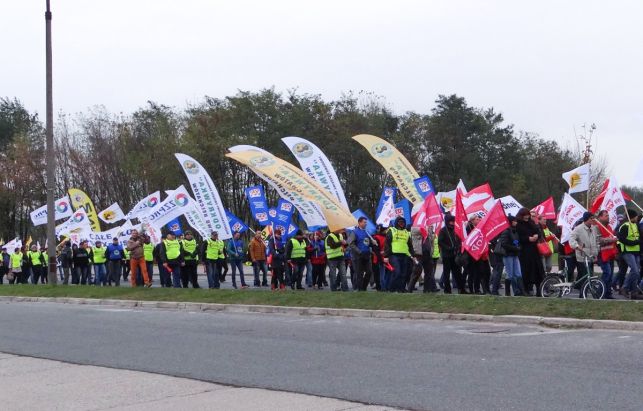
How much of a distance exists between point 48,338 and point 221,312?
457 cm

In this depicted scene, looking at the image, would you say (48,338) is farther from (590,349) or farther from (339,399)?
(590,349)

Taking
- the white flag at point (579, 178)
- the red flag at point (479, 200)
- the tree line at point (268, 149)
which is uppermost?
the tree line at point (268, 149)

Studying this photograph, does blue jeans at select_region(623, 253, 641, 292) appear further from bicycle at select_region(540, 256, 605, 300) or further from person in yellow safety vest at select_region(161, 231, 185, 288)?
person in yellow safety vest at select_region(161, 231, 185, 288)

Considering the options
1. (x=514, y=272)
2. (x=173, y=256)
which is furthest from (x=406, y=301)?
(x=173, y=256)

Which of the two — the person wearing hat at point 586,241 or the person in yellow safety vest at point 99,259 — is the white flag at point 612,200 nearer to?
the person wearing hat at point 586,241

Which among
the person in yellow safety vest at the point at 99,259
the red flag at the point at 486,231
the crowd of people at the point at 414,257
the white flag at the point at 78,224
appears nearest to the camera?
the crowd of people at the point at 414,257

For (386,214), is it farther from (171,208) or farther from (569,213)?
(171,208)

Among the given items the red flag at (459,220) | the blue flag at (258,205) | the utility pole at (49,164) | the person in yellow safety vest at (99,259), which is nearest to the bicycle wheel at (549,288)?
the red flag at (459,220)

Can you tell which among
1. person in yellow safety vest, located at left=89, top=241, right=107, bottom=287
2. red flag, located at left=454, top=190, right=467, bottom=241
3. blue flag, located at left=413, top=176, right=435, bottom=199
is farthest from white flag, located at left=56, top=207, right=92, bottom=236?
red flag, located at left=454, top=190, right=467, bottom=241

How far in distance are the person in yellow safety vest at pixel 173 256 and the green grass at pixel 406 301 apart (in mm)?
1164

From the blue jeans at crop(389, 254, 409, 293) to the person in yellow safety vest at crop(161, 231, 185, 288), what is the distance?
695cm

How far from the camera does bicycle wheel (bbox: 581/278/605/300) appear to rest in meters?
16.3

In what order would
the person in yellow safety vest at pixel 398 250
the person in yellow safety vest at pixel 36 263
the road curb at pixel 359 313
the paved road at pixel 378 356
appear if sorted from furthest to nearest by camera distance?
the person in yellow safety vest at pixel 36 263, the person in yellow safety vest at pixel 398 250, the road curb at pixel 359 313, the paved road at pixel 378 356

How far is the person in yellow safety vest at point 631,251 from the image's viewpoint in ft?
53.8
